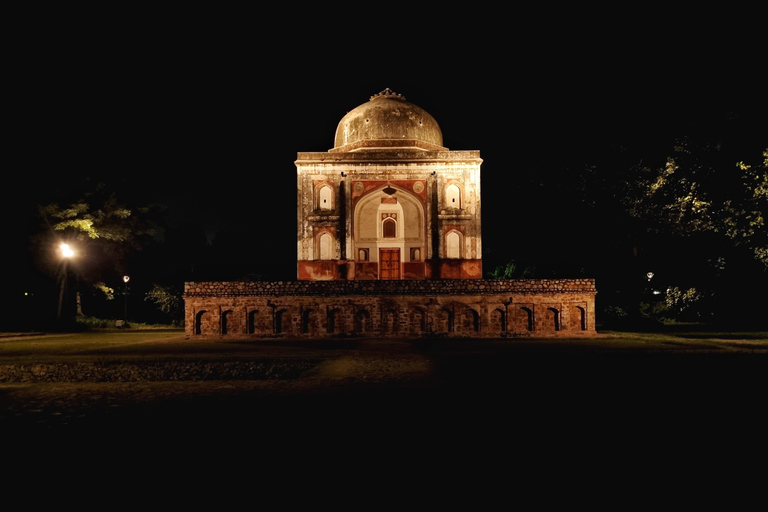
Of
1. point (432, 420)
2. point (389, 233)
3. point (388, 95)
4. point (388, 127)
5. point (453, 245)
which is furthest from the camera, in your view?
point (388, 95)

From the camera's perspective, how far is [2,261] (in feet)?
91.5

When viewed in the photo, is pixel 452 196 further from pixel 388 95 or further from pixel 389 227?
pixel 388 95

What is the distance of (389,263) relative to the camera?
26.8 metres

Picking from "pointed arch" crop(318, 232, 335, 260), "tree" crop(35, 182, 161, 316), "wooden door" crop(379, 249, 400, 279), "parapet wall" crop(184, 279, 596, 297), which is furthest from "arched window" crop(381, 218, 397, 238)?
"tree" crop(35, 182, 161, 316)

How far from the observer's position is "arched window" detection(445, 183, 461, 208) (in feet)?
87.3

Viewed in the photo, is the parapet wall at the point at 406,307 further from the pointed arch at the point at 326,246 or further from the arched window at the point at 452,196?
the arched window at the point at 452,196

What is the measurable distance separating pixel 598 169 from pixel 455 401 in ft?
66.4

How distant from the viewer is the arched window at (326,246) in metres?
26.4

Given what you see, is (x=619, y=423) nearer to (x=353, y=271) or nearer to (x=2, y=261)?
(x=353, y=271)

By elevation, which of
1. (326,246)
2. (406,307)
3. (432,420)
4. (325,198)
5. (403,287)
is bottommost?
(432,420)

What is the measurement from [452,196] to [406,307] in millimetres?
7597

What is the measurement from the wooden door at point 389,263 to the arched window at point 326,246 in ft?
7.42

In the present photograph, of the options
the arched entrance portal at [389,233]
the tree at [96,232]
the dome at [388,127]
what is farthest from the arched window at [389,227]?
the tree at [96,232]

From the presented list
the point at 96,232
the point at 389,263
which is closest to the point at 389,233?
the point at 389,263
